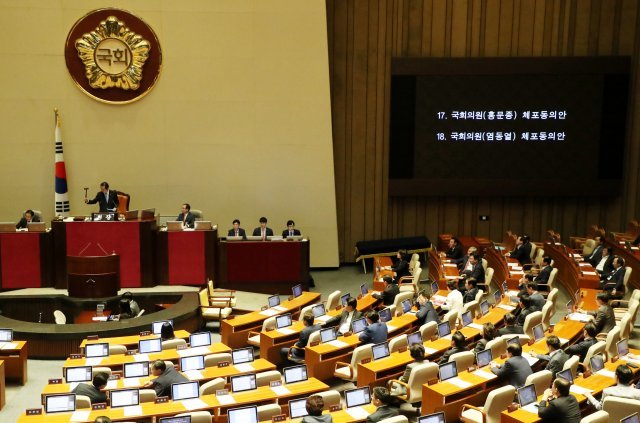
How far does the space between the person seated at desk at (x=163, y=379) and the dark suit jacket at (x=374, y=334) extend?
2.65 metres

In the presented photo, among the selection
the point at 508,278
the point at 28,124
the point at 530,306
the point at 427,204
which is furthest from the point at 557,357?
the point at 28,124

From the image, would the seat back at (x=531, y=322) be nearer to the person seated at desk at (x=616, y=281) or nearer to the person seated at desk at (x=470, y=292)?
the person seated at desk at (x=470, y=292)

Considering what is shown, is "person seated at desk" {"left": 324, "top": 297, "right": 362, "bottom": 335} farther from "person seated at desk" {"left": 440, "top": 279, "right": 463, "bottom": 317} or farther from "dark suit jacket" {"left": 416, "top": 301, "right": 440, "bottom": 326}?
"person seated at desk" {"left": 440, "top": 279, "right": 463, "bottom": 317}

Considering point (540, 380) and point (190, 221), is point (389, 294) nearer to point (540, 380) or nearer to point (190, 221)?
point (190, 221)

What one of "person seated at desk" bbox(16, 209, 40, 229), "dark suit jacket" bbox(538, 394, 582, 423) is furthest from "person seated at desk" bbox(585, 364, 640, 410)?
"person seated at desk" bbox(16, 209, 40, 229)

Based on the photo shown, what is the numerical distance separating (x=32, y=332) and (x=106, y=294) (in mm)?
1926

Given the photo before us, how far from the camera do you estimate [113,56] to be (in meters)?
15.7

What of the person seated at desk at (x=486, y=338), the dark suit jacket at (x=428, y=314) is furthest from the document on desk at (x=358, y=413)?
the dark suit jacket at (x=428, y=314)

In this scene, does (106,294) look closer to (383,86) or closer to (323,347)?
(323,347)

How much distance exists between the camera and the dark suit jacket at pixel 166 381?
840 cm

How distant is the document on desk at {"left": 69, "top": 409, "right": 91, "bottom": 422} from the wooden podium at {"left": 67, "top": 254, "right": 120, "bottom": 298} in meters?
5.46

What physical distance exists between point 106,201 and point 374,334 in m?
7.05

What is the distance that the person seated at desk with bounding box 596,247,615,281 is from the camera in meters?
13.6

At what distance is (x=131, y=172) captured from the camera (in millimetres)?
16219
